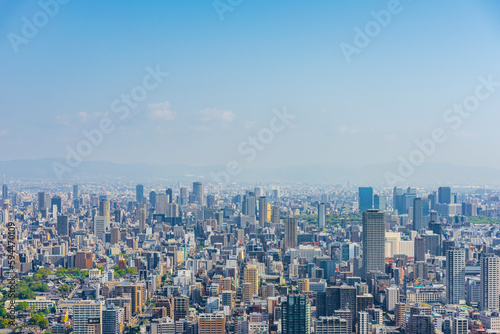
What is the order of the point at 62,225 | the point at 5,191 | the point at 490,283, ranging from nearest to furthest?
the point at 490,283 < the point at 5,191 < the point at 62,225

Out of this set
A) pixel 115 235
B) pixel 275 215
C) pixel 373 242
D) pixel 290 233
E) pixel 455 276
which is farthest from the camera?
pixel 275 215

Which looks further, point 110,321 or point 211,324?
point 110,321

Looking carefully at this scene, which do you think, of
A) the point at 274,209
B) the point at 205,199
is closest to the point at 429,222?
the point at 274,209

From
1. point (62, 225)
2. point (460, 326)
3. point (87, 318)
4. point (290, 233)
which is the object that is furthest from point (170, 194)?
point (460, 326)

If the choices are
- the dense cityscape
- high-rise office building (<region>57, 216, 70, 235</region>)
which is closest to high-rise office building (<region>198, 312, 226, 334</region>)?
the dense cityscape

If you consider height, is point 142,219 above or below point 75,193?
below

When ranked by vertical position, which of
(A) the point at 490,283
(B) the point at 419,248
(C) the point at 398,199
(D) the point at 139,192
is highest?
(D) the point at 139,192

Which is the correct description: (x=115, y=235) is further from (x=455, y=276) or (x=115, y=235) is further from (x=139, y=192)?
(x=455, y=276)
